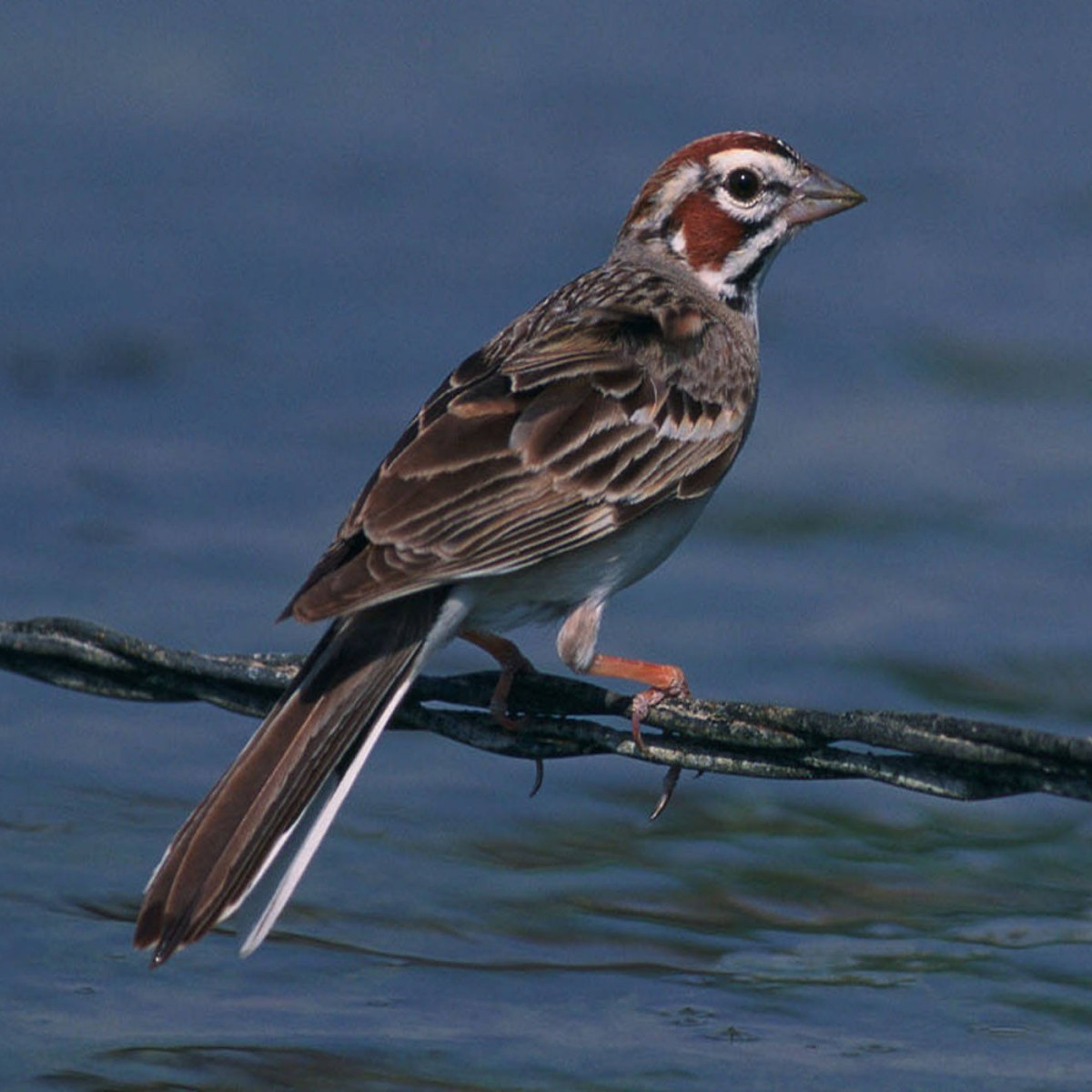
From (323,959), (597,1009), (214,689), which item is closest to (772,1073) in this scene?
(597,1009)

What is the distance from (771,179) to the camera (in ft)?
30.7

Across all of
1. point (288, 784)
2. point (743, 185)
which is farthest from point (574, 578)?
point (743, 185)

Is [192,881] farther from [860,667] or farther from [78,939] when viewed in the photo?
[860,667]

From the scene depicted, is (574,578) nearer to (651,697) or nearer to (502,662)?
(502,662)

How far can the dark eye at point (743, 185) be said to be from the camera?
368 inches

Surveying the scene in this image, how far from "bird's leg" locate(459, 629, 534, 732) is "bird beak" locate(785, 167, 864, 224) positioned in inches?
81.9

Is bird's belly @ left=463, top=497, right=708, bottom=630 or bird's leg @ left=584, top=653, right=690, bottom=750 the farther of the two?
bird's belly @ left=463, top=497, right=708, bottom=630

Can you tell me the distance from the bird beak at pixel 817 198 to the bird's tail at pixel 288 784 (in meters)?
2.67

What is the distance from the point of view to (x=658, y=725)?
6812 mm

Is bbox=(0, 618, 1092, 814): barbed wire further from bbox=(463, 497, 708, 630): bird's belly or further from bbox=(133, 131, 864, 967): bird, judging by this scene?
bbox=(463, 497, 708, 630): bird's belly

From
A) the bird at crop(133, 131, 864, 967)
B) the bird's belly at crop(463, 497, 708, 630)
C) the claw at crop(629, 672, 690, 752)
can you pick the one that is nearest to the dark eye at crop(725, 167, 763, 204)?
the bird at crop(133, 131, 864, 967)

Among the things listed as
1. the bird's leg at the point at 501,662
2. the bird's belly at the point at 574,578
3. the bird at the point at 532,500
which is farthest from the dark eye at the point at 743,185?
the bird's leg at the point at 501,662

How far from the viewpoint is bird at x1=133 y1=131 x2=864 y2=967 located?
6.79 meters

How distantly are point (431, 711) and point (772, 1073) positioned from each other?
310 centimetres
